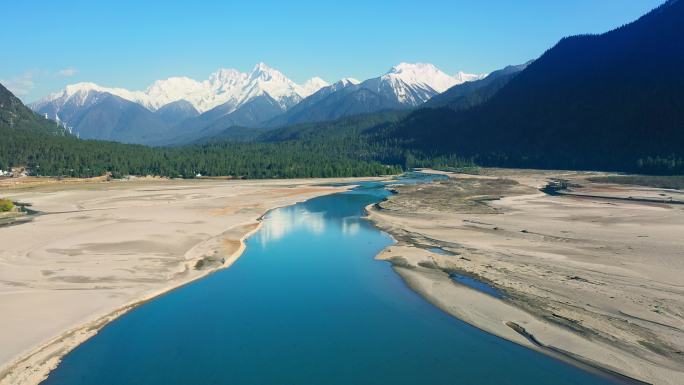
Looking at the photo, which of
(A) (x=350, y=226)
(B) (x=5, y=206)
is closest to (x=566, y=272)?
(A) (x=350, y=226)

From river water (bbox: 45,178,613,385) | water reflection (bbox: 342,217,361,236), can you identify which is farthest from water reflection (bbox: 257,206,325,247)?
river water (bbox: 45,178,613,385)

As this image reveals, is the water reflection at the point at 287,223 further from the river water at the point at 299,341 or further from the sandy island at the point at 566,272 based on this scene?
the river water at the point at 299,341

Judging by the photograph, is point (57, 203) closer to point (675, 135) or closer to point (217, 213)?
point (217, 213)

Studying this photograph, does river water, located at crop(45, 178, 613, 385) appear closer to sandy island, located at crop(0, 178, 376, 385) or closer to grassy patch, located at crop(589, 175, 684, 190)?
sandy island, located at crop(0, 178, 376, 385)

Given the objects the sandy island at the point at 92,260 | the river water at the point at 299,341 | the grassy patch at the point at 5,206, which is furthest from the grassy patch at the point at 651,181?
the grassy patch at the point at 5,206

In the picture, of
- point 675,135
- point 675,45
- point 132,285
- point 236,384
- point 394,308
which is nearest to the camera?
point 236,384

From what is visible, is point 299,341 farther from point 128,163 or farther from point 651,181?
point 128,163

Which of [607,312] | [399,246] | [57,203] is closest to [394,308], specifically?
[607,312]
